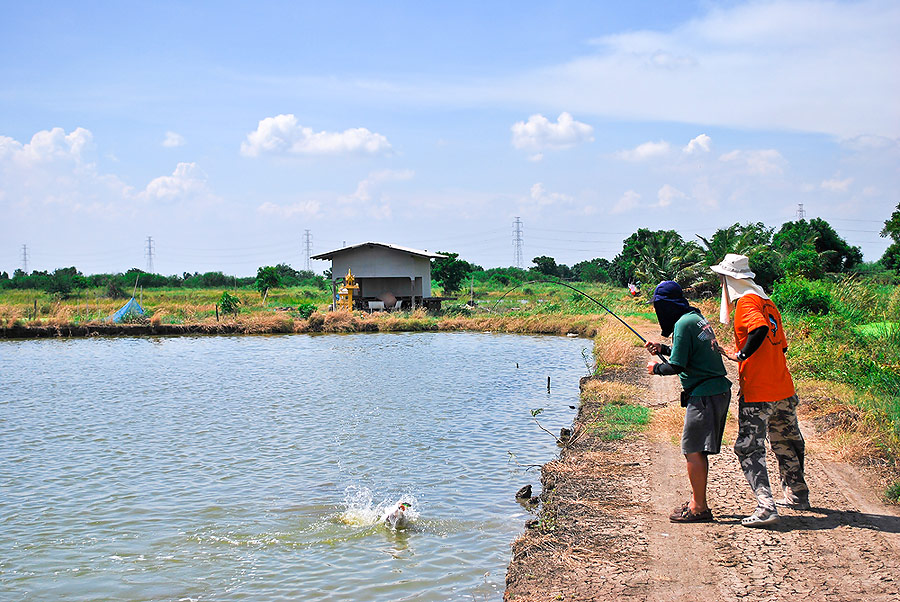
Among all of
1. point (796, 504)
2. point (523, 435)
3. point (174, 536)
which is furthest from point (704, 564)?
point (523, 435)

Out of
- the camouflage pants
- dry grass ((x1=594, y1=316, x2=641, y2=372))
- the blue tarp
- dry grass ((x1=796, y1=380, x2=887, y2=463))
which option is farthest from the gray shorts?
the blue tarp

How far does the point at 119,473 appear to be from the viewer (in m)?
8.41

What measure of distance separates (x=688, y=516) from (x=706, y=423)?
715 millimetres

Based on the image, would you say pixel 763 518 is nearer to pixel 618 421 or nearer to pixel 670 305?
pixel 670 305

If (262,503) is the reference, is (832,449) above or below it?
above

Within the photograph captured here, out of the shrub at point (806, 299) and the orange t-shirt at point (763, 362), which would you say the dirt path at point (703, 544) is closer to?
the orange t-shirt at point (763, 362)

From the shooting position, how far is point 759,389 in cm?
469

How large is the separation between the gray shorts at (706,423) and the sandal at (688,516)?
49 centimetres

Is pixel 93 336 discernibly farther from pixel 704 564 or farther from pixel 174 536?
pixel 704 564

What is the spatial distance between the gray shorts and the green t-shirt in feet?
A: 0.18

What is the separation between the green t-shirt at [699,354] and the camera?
4.74m

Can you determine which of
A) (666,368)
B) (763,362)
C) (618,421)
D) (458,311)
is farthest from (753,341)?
(458,311)

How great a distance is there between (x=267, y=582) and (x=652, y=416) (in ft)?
17.4

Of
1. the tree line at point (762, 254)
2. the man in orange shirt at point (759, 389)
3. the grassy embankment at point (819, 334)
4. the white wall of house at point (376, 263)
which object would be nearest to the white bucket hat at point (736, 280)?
the man in orange shirt at point (759, 389)
